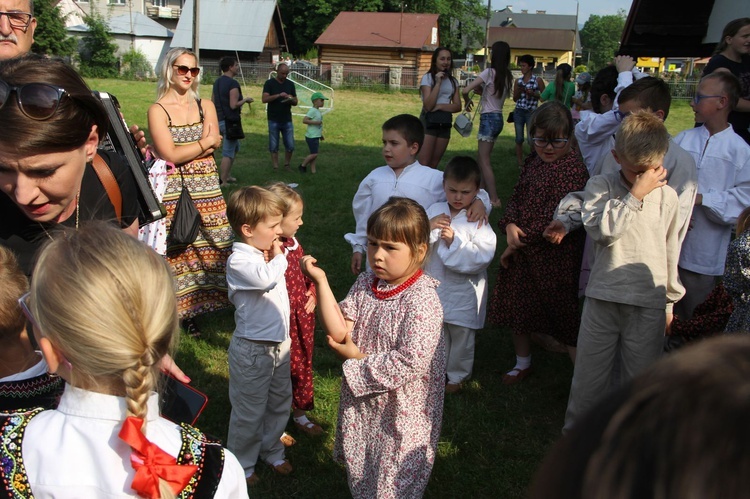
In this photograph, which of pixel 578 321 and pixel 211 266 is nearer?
pixel 578 321

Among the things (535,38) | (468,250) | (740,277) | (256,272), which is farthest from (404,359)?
(535,38)

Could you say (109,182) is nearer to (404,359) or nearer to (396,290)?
(396,290)

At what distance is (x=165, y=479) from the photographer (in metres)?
1.45

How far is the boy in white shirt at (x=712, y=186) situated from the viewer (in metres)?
3.85

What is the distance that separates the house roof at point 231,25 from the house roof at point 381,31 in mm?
5124

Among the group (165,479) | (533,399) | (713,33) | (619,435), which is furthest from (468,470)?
(713,33)

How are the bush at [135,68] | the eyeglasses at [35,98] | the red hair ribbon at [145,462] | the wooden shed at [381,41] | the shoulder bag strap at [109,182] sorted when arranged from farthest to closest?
the wooden shed at [381,41]
the bush at [135,68]
the shoulder bag strap at [109,182]
the eyeglasses at [35,98]
the red hair ribbon at [145,462]

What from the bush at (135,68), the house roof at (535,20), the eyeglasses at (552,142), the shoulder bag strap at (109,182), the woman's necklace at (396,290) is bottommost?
the woman's necklace at (396,290)

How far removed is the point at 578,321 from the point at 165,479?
3299mm

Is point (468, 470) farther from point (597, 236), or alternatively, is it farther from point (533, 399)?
point (597, 236)

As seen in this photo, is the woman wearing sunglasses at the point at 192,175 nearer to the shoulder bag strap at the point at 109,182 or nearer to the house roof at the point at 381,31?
the shoulder bag strap at the point at 109,182

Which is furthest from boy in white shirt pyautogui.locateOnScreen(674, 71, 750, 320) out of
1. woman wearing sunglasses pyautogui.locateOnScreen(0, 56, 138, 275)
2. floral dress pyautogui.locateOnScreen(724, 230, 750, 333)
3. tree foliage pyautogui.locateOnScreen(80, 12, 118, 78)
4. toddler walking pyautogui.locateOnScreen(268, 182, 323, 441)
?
tree foliage pyautogui.locateOnScreen(80, 12, 118, 78)

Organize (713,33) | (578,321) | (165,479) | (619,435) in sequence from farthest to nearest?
(713,33) < (578,321) < (165,479) < (619,435)

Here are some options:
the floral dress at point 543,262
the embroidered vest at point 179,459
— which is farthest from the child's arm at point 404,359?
the floral dress at point 543,262
